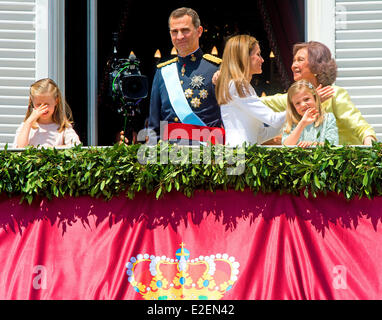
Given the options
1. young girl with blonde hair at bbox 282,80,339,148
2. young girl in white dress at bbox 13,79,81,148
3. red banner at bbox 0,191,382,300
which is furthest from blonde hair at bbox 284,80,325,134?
young girl in white dress at bbox 13,79,81,148

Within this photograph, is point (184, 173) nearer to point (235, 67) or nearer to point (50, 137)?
point (235, 67)

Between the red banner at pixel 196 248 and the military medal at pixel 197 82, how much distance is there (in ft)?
3.55

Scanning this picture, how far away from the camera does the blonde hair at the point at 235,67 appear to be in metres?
4.78

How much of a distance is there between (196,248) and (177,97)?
4.18 feet

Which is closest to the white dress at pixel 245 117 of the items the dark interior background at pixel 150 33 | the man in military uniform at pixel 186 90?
the man in military uniform at pixel 186 90

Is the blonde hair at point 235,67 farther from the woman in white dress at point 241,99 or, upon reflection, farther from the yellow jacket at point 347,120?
the yellow jacket at point 347,120

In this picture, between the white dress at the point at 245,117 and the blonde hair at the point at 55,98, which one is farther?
the blonde hair at the point at 55,98

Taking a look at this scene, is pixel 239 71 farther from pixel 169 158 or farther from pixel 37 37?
pixel 37 37

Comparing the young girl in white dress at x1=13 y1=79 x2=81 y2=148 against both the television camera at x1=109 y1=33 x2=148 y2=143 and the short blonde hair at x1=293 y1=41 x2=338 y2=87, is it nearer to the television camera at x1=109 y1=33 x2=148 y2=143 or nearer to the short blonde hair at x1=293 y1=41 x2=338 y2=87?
the television camera at x1=109 y1=33 x2=148 y2=143

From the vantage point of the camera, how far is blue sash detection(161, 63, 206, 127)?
5.07 metres

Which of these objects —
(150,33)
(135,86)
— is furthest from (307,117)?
(150,33)

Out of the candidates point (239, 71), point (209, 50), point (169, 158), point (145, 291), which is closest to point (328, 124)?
point (239, 71)

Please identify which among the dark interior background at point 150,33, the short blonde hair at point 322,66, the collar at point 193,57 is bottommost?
the short blonde hair at point 322,66

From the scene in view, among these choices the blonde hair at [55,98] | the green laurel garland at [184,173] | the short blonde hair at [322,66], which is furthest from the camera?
the short blonde hair at [322,66]
